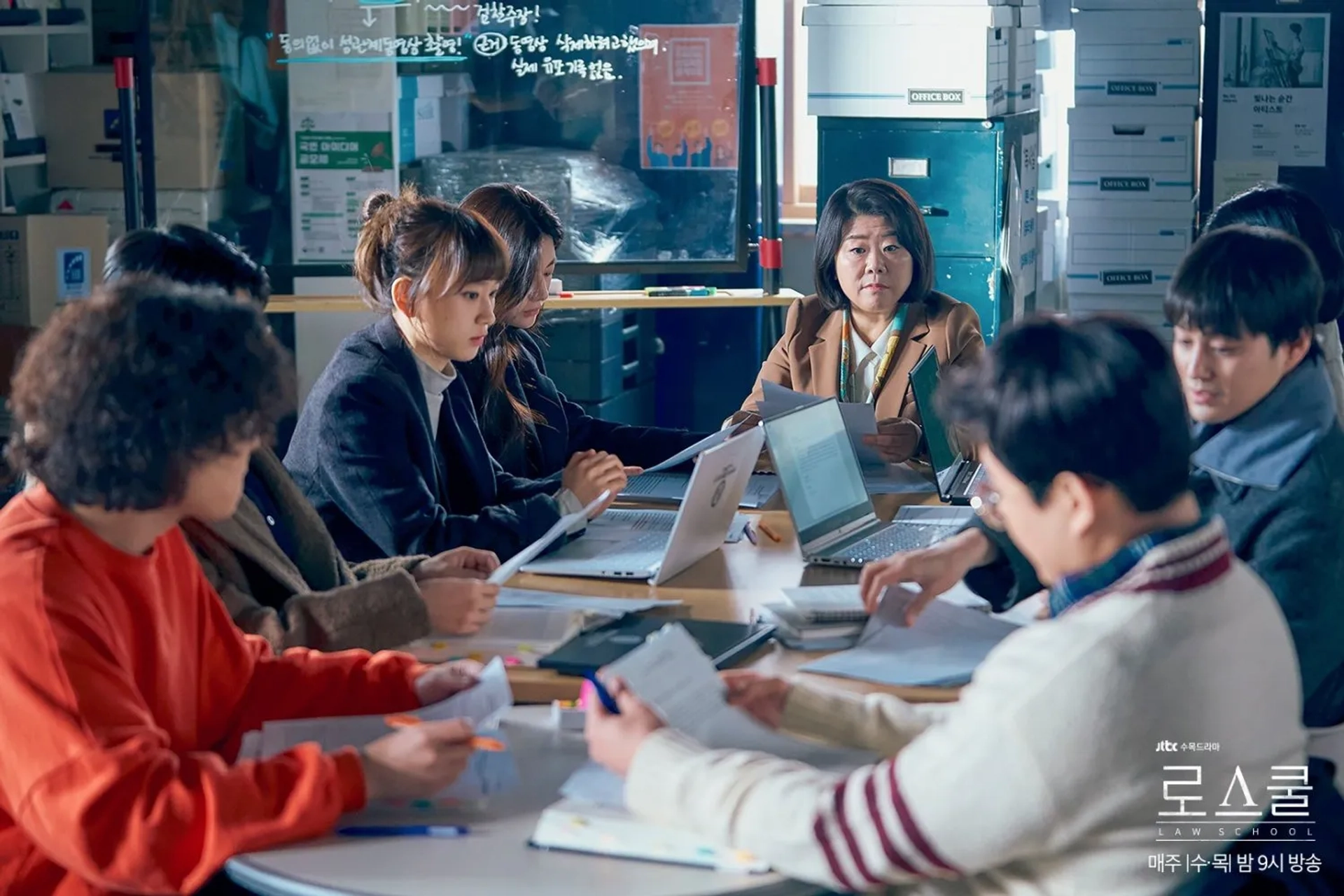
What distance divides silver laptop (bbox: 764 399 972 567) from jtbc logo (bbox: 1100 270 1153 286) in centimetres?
286

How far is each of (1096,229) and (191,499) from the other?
4.30 meters

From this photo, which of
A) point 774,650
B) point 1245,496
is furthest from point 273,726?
point 1245,496

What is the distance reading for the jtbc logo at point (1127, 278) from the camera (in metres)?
5.36

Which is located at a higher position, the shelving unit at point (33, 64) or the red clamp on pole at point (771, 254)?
the shelving unit at point (33, 64)

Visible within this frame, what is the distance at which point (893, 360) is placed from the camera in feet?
11.4

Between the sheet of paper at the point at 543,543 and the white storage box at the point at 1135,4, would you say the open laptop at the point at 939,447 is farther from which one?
the white storage box at the point at 1135,4

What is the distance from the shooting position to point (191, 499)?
Result: 1510 mm

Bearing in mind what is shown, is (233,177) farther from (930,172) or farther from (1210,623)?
(1210,623)

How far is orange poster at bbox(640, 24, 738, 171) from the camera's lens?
481 centimetres

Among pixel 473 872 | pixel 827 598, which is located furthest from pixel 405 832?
pixel 827 598

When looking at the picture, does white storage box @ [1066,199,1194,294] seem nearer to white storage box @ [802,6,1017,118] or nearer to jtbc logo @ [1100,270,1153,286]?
jtbc logo @ [1100,270,1153,286]

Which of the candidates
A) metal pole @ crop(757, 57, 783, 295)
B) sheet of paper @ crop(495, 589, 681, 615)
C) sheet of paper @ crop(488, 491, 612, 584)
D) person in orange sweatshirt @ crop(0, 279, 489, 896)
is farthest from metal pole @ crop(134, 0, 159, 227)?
person in orange sweatshirt @ crop(0, 279, 489, 896)

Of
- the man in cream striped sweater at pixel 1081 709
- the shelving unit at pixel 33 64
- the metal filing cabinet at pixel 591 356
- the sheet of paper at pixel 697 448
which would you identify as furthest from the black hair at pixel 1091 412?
the shelving unit at pixel 33 64

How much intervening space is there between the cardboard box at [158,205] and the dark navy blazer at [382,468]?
90.3 inches
